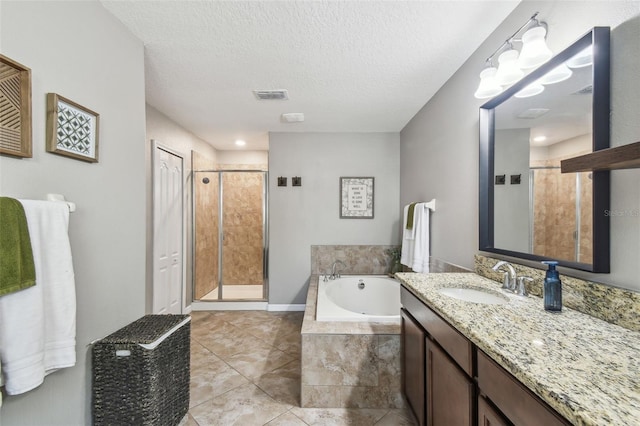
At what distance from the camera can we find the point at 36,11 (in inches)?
Result: 41.2

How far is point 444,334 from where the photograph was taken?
3.60ft

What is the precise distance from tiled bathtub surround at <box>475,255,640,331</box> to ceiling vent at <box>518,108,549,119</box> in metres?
0.74

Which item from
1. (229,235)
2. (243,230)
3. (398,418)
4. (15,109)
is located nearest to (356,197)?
(243,230)

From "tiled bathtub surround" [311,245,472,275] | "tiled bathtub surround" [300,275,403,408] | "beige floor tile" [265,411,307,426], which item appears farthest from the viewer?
"tiled bathtub surround" [311,245,472,275]

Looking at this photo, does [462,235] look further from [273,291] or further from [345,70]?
[273,291]

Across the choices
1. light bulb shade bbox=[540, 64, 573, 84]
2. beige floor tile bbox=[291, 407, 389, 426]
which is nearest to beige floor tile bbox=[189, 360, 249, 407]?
beige floor tile bbox=[291, 407, 389, 426]

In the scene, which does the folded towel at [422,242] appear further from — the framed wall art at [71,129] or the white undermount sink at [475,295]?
the framed wall art at [71,129]

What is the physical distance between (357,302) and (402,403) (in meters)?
1.37

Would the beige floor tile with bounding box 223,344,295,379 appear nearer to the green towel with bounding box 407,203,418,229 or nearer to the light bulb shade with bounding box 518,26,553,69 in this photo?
the green towel with bounding box 407,203,418,229

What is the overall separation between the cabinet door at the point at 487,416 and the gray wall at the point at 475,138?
2.09 feet

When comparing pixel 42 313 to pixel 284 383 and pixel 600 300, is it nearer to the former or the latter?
pixel 284 383

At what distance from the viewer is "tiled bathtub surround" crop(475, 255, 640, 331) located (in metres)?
0.85

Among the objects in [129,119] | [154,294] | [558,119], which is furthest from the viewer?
[154,294]

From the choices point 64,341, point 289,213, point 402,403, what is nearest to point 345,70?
point 289,213
